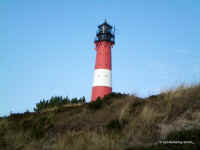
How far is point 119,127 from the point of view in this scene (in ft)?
18.9

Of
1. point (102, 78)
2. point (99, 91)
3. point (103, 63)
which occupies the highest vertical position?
point (103, 63)

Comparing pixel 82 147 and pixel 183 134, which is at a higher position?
pixel 183 134

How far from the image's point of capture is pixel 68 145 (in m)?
4.78

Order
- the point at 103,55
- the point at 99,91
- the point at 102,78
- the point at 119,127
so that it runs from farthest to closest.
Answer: the point at 103,55 → the point at 102,78 → the point at 99,91 → the point at 119,127

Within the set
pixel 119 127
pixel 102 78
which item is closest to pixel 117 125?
pixel 119 127

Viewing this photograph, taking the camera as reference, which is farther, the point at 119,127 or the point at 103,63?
the point at 103,63

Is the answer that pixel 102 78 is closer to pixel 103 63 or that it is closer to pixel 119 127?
pixel 103 63

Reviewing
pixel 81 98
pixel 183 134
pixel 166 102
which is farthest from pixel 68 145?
pixel 81 98

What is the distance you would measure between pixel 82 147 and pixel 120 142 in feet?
3.20

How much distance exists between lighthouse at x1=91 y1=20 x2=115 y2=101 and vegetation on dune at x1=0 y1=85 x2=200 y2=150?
1315 cm

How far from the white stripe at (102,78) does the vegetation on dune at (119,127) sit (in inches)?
523

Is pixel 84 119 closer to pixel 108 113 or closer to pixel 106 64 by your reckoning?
pixel 108 113

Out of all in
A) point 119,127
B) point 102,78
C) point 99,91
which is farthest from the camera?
point 102,78

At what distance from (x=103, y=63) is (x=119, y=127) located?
17798 mm
